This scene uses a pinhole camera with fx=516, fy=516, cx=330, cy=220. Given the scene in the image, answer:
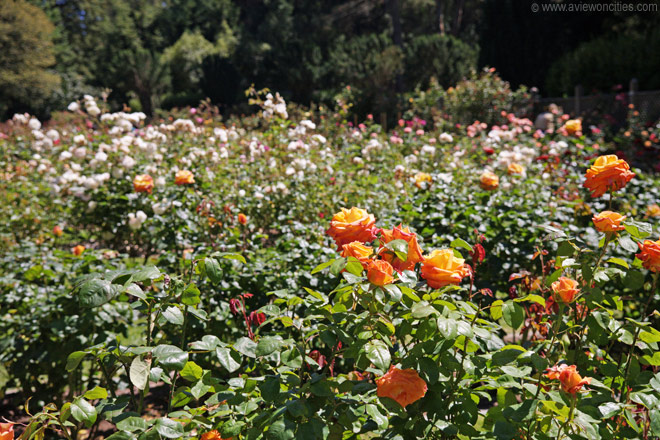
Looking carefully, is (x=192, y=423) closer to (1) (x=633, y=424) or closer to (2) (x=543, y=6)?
(1) (x=633, y=424)

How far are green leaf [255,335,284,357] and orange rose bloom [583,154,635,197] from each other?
87cm

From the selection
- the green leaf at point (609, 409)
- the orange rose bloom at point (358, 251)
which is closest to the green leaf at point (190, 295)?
the orange rose bloom at point (358, 251)

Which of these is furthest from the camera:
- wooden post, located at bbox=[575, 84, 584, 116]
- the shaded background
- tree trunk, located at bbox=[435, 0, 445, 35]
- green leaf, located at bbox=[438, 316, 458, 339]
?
tree trunk, located at bbox=[435, 0, 445, 35]

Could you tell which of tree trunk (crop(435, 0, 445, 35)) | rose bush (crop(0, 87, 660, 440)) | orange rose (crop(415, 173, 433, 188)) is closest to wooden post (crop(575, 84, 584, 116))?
rose bush (crop(0, 87, 660, 440))

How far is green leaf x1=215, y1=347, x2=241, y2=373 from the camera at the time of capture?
40.4 inches

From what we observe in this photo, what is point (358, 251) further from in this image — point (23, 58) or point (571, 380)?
point (23, 58)

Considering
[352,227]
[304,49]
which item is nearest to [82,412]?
[352,227]

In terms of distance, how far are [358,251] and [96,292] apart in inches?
20.3

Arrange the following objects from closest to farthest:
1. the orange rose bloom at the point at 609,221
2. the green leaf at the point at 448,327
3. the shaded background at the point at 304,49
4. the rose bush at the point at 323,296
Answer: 1. the green leaf at the point at 448,327
2. the rose bush at the point at 323,296
3. the orange rose bloom at the point at 609,221
4. the shaded background at the point at 304,49

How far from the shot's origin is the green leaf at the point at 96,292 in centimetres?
96

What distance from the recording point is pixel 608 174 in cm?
129

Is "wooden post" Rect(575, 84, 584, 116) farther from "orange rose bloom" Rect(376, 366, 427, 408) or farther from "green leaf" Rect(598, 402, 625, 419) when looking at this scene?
"orange rose bloom" Rect(376, 366, 427, 408)

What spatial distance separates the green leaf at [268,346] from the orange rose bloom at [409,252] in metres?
0.29

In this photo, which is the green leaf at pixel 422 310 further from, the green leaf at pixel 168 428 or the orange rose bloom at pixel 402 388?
the green leaf at pixel 168 428
